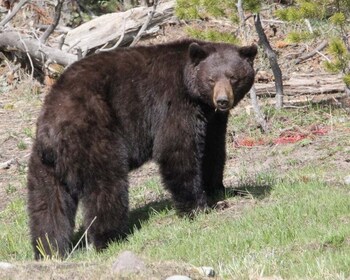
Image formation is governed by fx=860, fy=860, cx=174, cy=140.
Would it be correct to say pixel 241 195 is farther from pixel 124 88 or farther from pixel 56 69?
pixel 56 69

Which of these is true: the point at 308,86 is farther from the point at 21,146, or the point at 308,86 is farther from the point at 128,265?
the point at 128,265

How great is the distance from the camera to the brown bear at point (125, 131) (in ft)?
27.9

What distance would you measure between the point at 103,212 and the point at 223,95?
5.53ft

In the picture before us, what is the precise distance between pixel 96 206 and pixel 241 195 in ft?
5.66

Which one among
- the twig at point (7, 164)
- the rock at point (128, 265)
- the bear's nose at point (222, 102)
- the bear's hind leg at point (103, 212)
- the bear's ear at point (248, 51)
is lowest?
the twig at point (7, 164)

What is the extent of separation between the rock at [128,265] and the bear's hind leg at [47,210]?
251cm

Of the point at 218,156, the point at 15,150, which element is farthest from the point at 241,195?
the point at 15,150

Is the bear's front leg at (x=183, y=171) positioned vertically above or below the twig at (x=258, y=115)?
above

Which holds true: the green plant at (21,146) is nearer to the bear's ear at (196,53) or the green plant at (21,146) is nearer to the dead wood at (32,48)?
the dead wood at (32,48)

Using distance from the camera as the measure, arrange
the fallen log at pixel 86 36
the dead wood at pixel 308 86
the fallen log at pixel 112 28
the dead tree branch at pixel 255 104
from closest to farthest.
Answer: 1. the dead tree branch at pixel 255 104
2. the dead wood at pixel 308 86
3. the fallen log at pixel 86 36
4. the fallen log at pixel 112 28

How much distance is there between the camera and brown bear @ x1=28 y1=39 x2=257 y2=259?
8.51 m

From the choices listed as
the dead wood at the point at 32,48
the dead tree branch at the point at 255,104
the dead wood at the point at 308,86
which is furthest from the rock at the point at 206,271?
the dead wood at the point at 32,48

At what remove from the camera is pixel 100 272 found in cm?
586

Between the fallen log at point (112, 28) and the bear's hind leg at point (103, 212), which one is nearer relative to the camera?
the bear's hind leg at point (103, 212)
